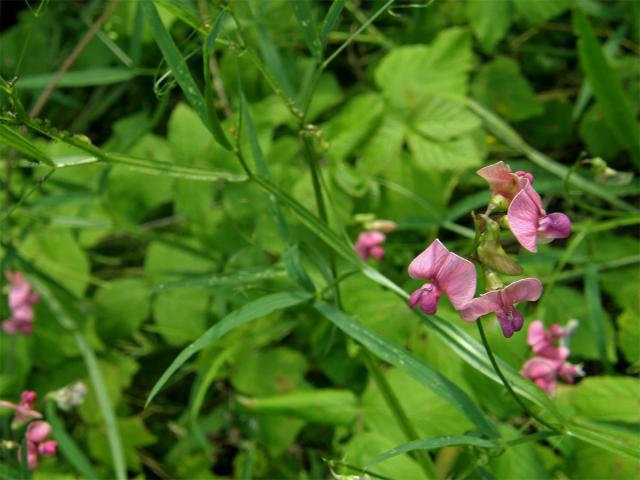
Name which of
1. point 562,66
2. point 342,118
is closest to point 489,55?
point 562,66

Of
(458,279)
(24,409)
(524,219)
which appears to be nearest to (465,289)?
(458,279)

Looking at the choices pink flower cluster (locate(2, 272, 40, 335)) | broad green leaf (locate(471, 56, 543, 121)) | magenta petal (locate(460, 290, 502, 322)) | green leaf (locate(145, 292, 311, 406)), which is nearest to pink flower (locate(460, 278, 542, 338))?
magenta petal (locate(460, 290, 502, 322))

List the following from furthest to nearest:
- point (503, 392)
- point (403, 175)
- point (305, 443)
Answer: point (305, 443)
point (403, 175)
point (503, 392)

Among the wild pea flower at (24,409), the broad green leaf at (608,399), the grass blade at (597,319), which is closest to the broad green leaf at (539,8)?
the grass blade at (597,319)

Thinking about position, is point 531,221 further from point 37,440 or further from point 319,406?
point 37,440

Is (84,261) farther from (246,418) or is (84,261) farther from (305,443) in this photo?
(305,443)

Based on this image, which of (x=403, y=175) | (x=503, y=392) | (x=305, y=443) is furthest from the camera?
(x=305, y=443)
